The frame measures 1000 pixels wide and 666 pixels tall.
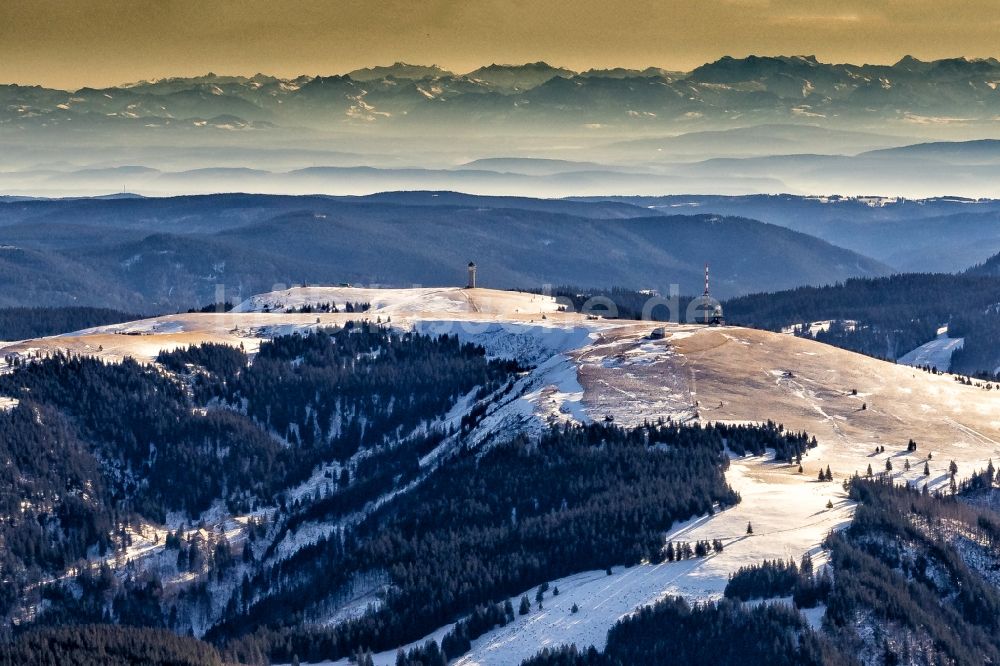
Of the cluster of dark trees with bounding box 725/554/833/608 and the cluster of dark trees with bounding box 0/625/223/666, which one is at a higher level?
the cluster of dark trees with bounding box 725/554/833/608

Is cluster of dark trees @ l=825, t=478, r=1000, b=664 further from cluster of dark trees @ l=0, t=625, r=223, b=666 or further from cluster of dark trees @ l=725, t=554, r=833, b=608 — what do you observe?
cluster of dark trees @ l=0, t=625, r=223, b=666

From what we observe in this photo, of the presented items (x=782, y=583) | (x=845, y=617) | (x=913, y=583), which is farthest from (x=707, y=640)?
(x=913, y=583)

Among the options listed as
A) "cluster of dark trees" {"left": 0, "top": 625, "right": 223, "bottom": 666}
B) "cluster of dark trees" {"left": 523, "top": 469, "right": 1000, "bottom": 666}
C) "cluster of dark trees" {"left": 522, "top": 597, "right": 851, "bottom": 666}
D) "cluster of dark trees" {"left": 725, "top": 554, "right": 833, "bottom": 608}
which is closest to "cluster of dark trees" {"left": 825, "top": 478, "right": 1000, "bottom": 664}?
"cluster of dark trees" {"left": 523, "top": 469, "right": 1000, "bottom": 666}

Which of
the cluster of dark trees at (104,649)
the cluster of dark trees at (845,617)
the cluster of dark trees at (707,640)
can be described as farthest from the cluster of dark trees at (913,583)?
the cluster of dark trees at (104,649)

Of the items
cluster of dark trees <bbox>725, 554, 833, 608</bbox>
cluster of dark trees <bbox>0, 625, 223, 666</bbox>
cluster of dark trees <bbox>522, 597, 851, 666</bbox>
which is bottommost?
cluster of dark trees <bbox>0, 625, 223, 666</bbox>

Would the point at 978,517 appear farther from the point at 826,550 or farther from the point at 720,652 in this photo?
the point at 720,652

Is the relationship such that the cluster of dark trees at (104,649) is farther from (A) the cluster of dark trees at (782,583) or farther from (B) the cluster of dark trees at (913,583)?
(B) the cluster of dark trees at (913,583)
